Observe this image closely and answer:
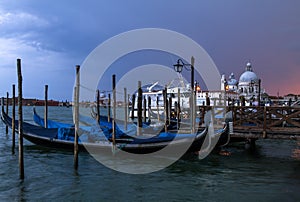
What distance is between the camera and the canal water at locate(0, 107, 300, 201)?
22.0 feet

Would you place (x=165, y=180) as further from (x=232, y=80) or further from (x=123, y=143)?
(x=232, y=80)

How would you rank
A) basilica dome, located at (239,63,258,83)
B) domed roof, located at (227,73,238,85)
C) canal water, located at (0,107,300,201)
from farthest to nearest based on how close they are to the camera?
basilica dome, located at (239,63,258,83) → domed roof, located at (227,73,238,85) → canal water, located at (0,107,300,201)

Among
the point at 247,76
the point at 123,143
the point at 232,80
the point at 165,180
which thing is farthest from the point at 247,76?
the point at 165,180

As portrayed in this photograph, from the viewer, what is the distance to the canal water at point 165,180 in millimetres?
6703

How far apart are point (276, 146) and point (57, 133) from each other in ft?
29.7

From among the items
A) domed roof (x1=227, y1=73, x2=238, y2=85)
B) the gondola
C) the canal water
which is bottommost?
the canal water

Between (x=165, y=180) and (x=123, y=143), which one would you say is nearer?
(x=165, y=180)

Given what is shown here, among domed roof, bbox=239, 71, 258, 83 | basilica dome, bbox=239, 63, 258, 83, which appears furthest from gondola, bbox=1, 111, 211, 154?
domed roof, bbox=239, 71, 258, 83

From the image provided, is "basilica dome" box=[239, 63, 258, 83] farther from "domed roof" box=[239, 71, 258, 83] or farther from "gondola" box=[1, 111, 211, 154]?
"gondola" box=[1, 111, 211, 154]

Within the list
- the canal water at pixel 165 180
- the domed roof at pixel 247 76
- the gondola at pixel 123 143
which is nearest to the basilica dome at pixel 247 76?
the domed roof at pixel 247 76

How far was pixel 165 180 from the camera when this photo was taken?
7875 mm

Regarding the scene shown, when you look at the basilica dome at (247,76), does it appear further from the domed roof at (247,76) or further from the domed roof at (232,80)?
the domed roof at (232,80)

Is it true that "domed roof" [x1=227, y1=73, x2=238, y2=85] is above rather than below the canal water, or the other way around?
above

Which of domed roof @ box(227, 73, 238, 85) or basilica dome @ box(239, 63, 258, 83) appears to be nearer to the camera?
domed roof @ box(227, 73, 238, 85)
